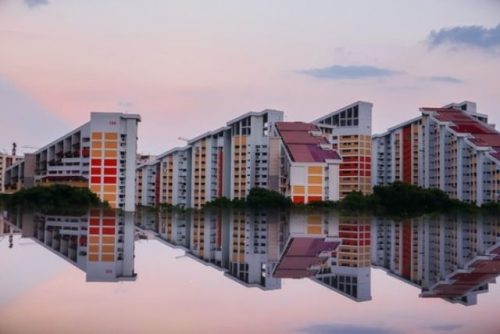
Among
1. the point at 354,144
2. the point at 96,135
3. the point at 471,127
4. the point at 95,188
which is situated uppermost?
the point at 471,127

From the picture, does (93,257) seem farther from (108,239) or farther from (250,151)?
(250,151)

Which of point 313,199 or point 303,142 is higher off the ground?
point 303,142

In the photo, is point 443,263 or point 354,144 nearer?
point 443,263

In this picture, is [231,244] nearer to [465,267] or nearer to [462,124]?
[465,267]

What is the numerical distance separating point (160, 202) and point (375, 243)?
8.63 meters

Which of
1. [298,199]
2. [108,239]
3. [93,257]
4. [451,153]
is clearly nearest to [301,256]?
[93,257]

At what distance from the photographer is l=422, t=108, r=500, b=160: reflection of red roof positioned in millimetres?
9492

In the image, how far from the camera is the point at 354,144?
39.1 feet

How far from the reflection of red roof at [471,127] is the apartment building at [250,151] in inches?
102

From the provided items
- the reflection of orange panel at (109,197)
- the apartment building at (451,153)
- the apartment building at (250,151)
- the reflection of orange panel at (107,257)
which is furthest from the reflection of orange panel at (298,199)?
the reflection of orange panel at (107,257)

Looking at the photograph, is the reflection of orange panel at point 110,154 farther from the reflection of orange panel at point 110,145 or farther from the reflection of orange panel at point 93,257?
the reflection of orange panel at point 93,257

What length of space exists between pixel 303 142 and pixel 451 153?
2211mm

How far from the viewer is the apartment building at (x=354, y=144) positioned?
1185 centimetres

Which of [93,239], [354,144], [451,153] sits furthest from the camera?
[354,144]
